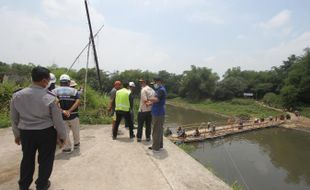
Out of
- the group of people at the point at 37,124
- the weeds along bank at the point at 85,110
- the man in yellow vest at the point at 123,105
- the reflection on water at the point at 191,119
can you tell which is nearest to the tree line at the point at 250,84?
the reflection on water at the point at 191,119

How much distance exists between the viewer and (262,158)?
19.4 metres

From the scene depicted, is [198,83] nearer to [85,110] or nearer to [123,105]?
[85,110]

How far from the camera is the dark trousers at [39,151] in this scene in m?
3.02

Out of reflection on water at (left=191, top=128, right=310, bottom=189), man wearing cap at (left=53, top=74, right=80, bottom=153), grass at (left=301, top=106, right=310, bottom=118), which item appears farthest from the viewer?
grass at (left=301, top=106, right=310, bottom=118)

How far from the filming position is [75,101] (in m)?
4.94

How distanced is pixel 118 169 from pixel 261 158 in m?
17.8

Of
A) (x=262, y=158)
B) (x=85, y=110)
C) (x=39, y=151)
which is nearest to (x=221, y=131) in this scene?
(x=262, y=158)

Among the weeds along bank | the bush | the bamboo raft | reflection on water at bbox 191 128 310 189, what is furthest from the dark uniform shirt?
the bush

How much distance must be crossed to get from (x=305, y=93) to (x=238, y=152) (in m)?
29.7

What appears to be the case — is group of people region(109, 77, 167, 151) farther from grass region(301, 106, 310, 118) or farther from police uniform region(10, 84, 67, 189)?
grass region(301, 106, 310, 118)

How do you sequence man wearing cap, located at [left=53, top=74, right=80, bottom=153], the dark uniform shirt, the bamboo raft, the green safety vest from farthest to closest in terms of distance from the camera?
1. the bamboo raft
2. the green safety vest
3. man wearing cap, located at [left=53, top=74, right=80, bottom=153]
4. the dark uniform shirt

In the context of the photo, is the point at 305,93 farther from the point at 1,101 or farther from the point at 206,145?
the point at 1,101

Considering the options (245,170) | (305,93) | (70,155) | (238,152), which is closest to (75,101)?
(70,155)

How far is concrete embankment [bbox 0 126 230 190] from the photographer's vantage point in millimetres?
3691
